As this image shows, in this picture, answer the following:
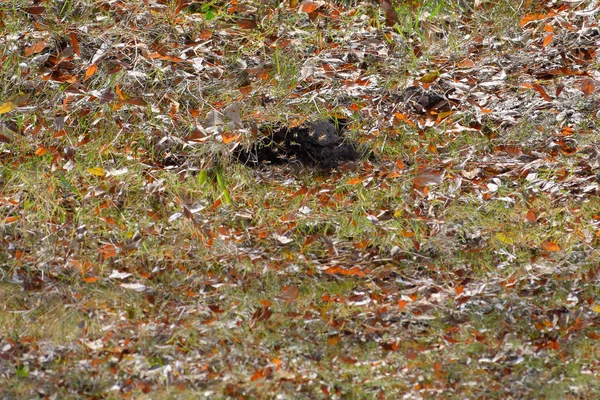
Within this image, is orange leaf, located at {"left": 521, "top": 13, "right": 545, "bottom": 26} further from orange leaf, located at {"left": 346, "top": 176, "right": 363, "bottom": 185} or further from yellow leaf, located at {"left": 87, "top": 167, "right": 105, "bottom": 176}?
yellow leaf, located at {"left": 87, "top": 167, "right": 105, "bottom": 176}

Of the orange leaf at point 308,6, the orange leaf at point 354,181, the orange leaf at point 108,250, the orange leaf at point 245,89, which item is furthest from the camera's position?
the orange leaf at point 108,250

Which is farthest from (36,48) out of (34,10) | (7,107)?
(7,107)

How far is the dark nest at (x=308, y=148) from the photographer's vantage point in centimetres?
302

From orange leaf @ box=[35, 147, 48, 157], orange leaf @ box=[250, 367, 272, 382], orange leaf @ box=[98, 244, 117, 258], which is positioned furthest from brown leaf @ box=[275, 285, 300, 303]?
orange leaf @ box=[35, 147, 48, 157]

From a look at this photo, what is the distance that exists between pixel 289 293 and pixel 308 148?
111cm

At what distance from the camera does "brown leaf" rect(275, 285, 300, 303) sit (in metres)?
3.52

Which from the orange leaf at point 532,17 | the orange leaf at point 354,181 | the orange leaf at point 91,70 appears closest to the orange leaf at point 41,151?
the orange leaf at point 91,70

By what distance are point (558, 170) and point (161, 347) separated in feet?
10.7

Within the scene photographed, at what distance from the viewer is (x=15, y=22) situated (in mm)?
2420

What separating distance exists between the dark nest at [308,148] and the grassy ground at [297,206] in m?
0.07

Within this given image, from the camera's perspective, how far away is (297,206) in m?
3.12

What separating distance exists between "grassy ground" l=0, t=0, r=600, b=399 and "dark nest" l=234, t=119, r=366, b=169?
0.24 feet

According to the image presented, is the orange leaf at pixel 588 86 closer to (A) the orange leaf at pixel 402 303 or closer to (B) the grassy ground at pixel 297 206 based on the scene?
(B) the grassy ground at pixel 297 206

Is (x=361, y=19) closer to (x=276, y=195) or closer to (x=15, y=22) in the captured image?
(x=276, y=195)
